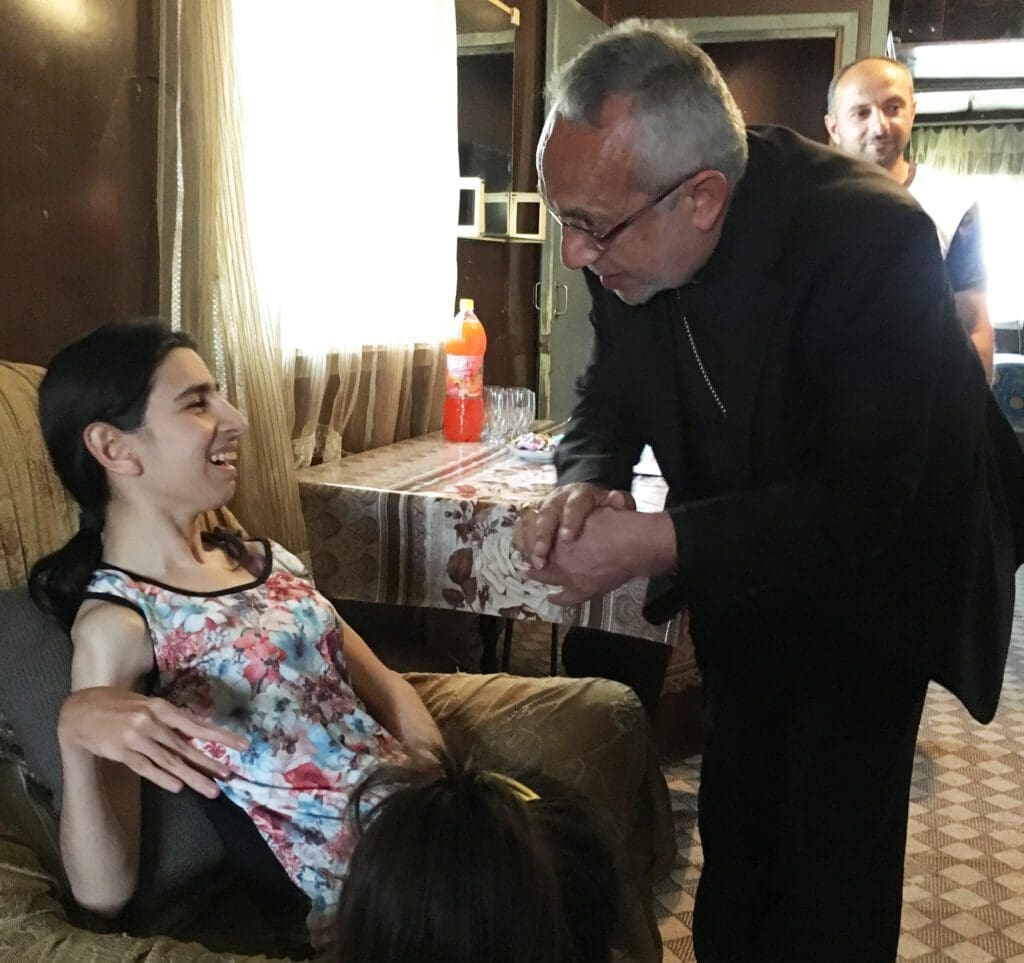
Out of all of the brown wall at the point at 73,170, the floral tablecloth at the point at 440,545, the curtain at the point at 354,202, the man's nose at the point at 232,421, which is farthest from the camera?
the curtain at the point at 354,202

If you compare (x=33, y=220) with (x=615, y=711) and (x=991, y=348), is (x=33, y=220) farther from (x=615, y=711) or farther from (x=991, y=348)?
(x=991, y=348)

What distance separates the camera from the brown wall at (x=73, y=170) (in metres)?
1.45

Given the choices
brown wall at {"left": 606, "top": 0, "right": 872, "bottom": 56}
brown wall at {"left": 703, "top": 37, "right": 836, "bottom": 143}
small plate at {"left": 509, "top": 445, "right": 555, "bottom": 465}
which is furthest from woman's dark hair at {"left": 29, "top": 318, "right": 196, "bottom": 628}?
brown wall at {"left": 703, "top": 37, "right": 836, "bottom": 143}

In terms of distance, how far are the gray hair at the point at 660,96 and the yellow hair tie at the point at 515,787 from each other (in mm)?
602

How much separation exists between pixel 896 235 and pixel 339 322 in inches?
58.9

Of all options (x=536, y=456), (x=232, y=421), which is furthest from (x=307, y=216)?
(x=232, y=421)

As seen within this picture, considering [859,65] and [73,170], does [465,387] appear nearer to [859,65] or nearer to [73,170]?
[73,170]

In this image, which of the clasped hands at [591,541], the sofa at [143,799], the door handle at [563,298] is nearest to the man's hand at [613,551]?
the clasped hands at [591,541]

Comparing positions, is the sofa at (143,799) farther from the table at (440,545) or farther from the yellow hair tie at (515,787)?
the table at (440,545)

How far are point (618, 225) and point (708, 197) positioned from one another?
0.10 m

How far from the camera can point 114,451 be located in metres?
1.18

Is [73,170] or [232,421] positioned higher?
[73,170]

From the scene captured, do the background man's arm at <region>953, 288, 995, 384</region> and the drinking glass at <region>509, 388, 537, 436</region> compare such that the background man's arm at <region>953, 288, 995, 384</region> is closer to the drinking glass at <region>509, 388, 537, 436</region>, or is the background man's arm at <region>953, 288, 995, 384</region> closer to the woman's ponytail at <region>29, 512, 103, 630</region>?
the drinking glass at <region>509, 388, 537, 436</region>

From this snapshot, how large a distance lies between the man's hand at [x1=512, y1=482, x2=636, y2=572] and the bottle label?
1330mm
